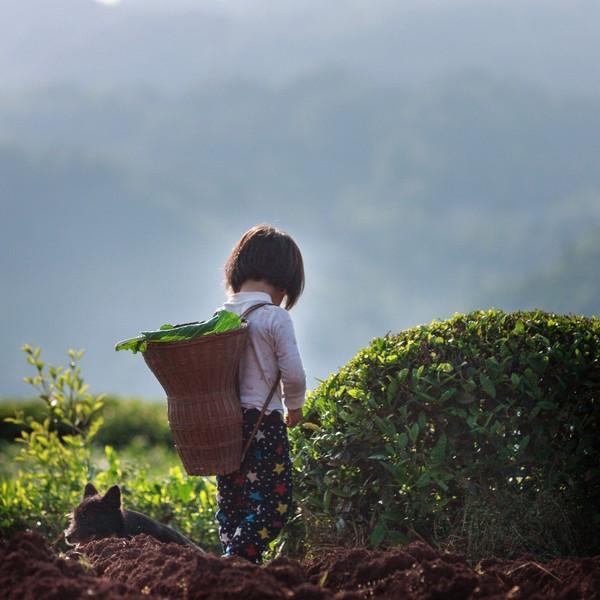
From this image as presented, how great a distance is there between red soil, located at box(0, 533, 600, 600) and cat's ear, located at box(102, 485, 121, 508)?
1.35 meters

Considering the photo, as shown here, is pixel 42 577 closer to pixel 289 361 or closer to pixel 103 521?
pixel 289 361

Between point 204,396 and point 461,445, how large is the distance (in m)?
1.46

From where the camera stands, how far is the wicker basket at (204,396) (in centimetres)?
447

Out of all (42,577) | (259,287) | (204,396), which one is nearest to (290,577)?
(42,577)

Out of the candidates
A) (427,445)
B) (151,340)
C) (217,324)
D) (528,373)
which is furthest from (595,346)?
(151,340)

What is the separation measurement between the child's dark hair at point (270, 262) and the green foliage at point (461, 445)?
→ 0.65m

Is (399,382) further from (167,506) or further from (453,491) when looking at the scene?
(167,506)

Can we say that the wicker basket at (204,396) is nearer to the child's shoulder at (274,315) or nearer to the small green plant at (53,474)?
the child's shoulder at (274,315)

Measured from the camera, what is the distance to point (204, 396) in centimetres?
459

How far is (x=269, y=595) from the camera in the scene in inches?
112

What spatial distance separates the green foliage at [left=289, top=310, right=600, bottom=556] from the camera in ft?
15.7

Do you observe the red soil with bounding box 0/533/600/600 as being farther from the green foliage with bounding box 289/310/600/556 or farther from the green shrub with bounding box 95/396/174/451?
the green shrub with bounding box 95/396/174/451

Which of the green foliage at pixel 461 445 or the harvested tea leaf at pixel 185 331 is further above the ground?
the harvested tea leaf at pixel 185 331

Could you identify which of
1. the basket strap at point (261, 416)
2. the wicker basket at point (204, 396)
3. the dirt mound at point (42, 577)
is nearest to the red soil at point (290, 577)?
the dirt mound at point (42, 577)
